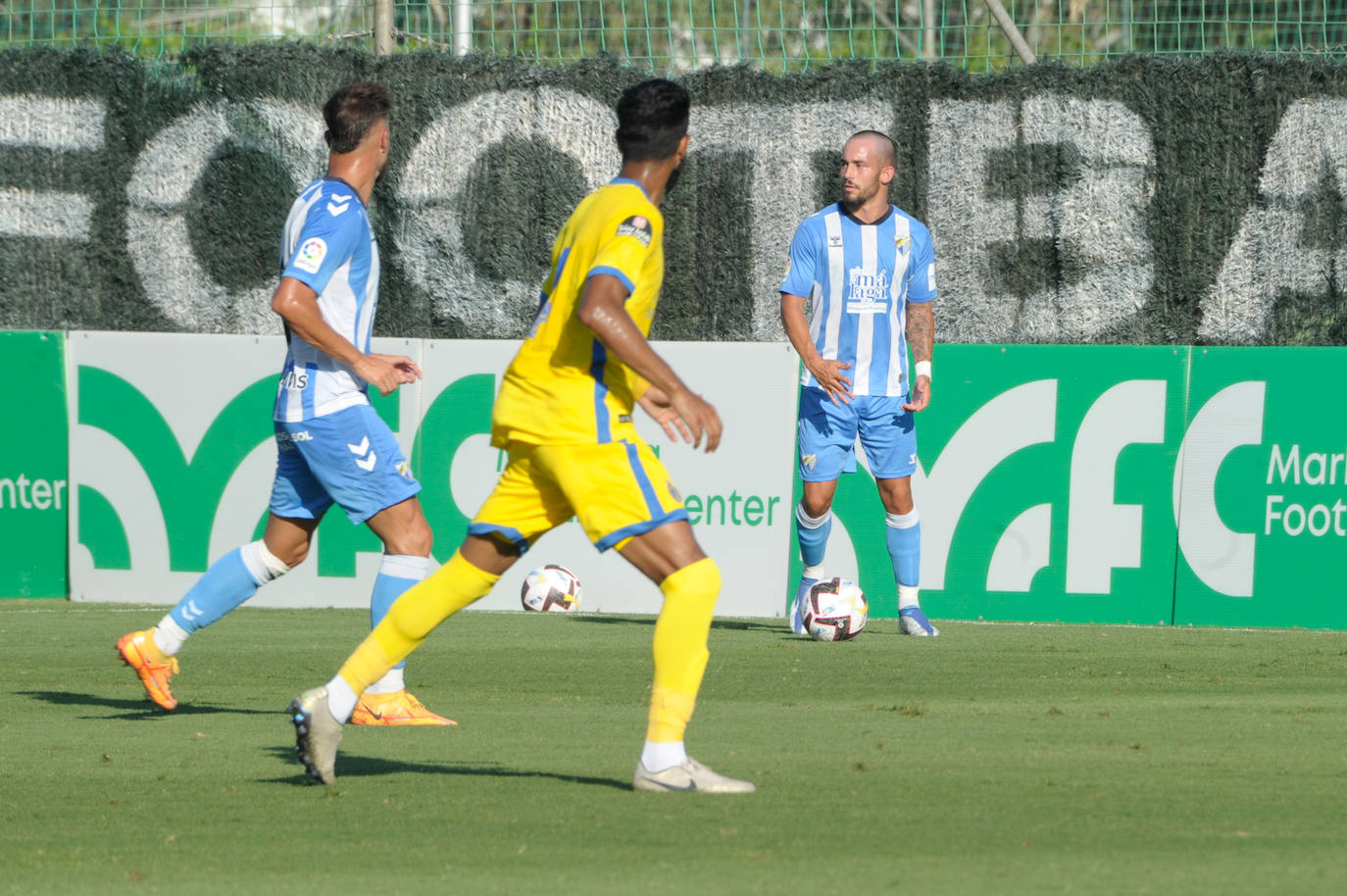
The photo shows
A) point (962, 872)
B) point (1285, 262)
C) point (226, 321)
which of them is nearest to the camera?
point (962, 872)

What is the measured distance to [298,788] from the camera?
4.77 meters

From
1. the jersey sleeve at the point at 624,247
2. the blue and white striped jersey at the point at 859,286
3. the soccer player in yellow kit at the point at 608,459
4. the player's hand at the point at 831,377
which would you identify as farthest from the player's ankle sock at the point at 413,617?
the blue and white striped jersey at the point at 859,286

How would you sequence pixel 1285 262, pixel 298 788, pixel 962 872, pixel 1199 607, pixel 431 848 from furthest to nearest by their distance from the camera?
pixel 1285 262 → pixel 1199 607 → pixel 298 788 → pixel 431 848 → pixel 962 872

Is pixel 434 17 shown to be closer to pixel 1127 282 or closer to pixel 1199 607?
pixel 1127 282

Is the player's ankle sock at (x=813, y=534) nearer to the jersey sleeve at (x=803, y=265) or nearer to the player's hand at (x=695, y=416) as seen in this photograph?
the jersey sleeve at (x=803, y=265)

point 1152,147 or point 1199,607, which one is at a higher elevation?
point 1152,147

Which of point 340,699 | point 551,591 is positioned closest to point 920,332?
point 551,591

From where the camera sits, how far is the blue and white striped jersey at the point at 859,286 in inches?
356

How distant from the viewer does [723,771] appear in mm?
4930

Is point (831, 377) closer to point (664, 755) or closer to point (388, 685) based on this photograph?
point (388, 685)

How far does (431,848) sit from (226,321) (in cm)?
862

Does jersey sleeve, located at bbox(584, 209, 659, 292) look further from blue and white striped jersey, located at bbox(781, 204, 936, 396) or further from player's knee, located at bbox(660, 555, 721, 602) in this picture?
blue and white striped jersey, located at bbox(781, 204, 936, 396)

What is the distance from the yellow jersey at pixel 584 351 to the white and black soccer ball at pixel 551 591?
536cm

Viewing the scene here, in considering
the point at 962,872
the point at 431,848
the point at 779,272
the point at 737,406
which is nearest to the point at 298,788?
the point at 431,848
